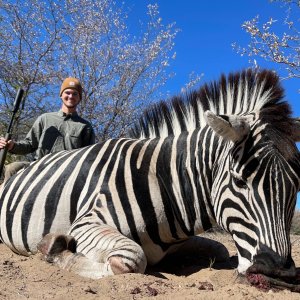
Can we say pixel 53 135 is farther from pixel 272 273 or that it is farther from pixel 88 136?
pixel 272 273

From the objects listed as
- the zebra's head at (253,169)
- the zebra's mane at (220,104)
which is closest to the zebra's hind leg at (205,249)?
the zebra's head at (253,169)

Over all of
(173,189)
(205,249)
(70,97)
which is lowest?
(205,249)

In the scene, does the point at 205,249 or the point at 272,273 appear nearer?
the point at 272,273

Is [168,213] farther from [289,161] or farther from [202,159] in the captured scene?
[289,161]

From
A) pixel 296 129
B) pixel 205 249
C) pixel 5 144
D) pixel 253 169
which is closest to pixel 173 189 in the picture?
pixel 253 169

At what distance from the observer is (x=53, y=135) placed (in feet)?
15.7

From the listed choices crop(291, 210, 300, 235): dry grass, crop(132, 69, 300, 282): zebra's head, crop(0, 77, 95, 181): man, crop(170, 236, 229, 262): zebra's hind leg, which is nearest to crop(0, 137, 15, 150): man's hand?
crop(0, 77, 95, 181): man

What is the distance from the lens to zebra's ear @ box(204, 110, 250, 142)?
234 centimetres

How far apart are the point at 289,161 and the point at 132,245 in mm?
1041

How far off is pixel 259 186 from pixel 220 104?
1037mm

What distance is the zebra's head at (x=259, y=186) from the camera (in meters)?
2.09

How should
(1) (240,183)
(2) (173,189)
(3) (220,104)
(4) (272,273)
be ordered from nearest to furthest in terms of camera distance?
(4) (272,273)
(1) (240,183)
(2) (173,189)
(3) (220,104)

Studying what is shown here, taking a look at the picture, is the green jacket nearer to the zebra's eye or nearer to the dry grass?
the zebra's eye

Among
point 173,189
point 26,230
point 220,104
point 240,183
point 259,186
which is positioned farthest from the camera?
point 26,230
